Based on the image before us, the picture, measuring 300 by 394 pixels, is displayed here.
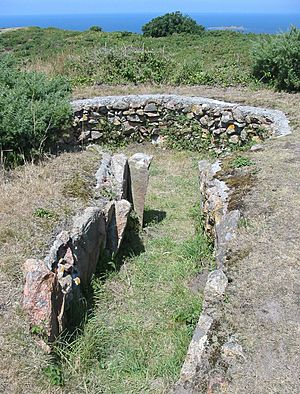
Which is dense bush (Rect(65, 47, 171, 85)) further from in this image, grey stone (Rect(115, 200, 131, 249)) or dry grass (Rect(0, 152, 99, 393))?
grey stone (Rect(115, 200, 131, 249))

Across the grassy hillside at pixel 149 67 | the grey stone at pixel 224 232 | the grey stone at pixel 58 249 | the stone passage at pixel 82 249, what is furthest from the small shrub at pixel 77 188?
the grassy hillside at pixel 149 67

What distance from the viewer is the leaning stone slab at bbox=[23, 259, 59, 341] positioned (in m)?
3.70

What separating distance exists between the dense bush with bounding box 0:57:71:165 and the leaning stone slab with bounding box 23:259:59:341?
3396mm

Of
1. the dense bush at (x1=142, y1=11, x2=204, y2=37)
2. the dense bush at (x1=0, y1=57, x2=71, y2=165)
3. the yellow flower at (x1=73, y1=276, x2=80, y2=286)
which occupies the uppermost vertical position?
the dense bush at (x1=142, y1=11, x2=204, y2=37)

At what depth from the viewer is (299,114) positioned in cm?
950

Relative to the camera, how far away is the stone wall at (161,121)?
9922 millimetres

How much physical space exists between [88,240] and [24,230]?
0.69 meters

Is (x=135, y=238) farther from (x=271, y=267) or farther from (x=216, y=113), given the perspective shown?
(x=216, y=113)

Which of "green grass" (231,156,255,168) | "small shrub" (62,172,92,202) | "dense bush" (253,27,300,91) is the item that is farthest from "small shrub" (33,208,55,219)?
"dense bush" (253,27,300,91)

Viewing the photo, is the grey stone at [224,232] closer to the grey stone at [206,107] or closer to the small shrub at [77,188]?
the small shrub at [77,188]

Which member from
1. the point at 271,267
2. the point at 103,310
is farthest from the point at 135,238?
the point at 271,267

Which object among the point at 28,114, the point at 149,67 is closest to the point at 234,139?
the point at 149,67

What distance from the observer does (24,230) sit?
482 cm

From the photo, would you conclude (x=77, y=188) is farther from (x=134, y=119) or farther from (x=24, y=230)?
(x=134, y=119)
